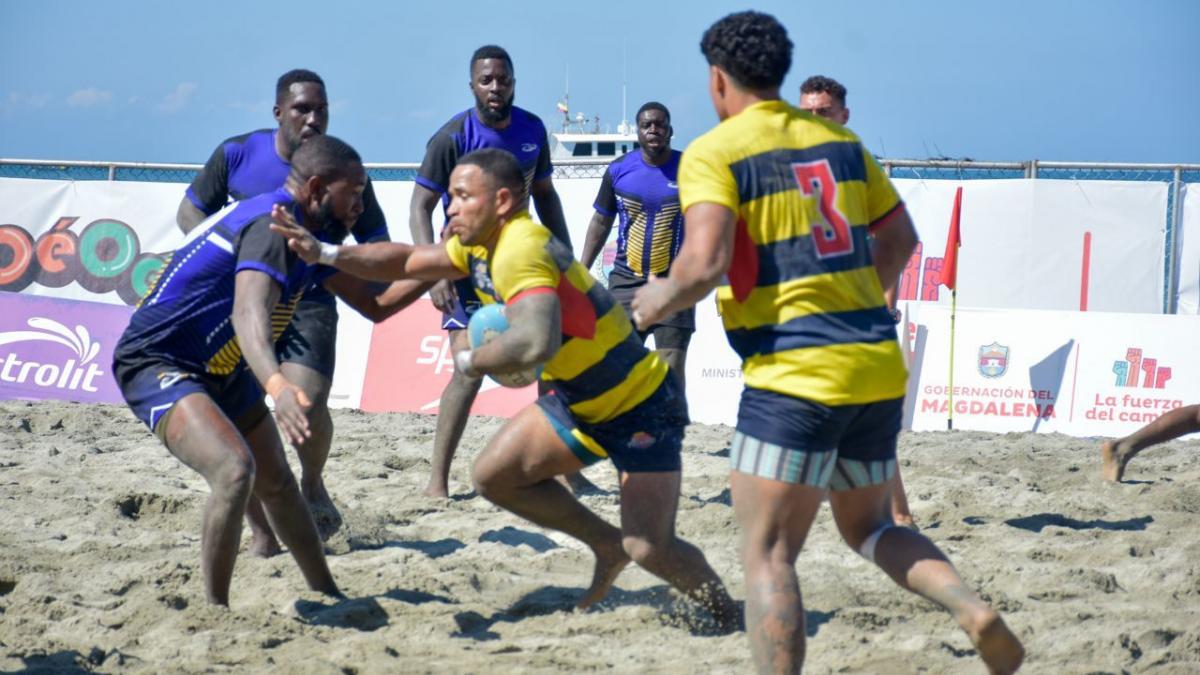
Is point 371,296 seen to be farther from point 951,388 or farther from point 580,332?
point 951,388

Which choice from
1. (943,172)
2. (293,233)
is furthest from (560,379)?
(943,172)

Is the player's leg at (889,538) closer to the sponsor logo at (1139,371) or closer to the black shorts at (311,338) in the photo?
the black shorts at (311,338)

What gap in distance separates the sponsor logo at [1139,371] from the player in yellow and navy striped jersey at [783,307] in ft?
23.9

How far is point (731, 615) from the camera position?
448 centimetres

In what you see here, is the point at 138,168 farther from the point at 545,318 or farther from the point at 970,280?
the point at 545,318

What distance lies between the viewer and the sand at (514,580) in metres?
4.25

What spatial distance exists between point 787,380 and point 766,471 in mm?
234

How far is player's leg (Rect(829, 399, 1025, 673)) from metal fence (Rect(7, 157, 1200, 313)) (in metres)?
8.57

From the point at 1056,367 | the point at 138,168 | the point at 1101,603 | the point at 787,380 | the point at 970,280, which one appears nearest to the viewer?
the point at 787,380

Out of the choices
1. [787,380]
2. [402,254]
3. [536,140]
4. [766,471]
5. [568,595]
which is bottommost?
[568,595]

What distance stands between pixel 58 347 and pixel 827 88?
7690 millimetres

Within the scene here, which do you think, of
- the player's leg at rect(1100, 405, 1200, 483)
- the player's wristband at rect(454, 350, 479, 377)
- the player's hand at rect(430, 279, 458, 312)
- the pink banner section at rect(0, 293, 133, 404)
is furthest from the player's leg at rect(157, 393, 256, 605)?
the pink banner section at rect(0, 293, 133, 404)

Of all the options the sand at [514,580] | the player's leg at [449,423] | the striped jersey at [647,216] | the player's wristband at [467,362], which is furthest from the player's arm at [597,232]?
the player's wristband at [467,362]

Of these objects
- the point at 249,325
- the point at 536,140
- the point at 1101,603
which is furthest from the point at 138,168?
the point at 1101,603
